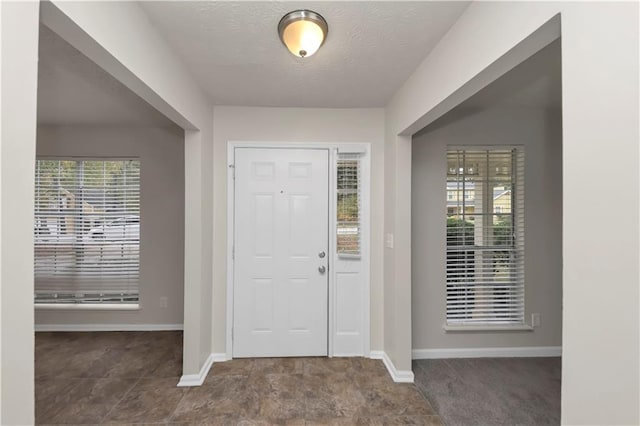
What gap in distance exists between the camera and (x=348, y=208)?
3.13m

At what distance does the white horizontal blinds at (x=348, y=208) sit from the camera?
3127 mm

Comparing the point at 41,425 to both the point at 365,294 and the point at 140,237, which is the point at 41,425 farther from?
the point at 365,294

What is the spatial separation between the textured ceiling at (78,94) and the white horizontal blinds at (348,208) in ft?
6.67

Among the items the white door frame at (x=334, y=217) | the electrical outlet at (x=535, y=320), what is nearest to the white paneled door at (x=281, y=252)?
the white door frame at (x=334, y=217)

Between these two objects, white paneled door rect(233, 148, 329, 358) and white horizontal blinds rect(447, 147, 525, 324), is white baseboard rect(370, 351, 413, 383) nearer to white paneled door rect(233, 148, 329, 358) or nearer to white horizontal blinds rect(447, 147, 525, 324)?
white paneled door rect(233, 148, 329, 358)

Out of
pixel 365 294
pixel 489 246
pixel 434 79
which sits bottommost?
pixel 365 294

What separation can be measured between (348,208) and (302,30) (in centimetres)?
178

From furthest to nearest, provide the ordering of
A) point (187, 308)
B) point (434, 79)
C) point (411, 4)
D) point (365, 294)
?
point (365, 294) < point (187, 308) < point (434, 79) < point (411, 4)

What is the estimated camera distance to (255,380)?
2.66 m

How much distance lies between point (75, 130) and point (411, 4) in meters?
4.03

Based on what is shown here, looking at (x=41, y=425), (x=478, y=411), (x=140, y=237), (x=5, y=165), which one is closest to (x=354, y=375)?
(x=478, y=411)

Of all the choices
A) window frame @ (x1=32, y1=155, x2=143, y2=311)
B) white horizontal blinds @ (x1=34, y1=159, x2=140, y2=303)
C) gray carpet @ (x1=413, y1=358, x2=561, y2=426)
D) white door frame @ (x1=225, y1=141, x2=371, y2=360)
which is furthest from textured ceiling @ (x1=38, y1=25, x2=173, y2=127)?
gray carpet @ (x1=413, y1=358, x2=561, y2=426)

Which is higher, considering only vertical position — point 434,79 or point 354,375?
point 434,79

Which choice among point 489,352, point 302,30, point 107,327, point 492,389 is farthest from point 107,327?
point 489,352
